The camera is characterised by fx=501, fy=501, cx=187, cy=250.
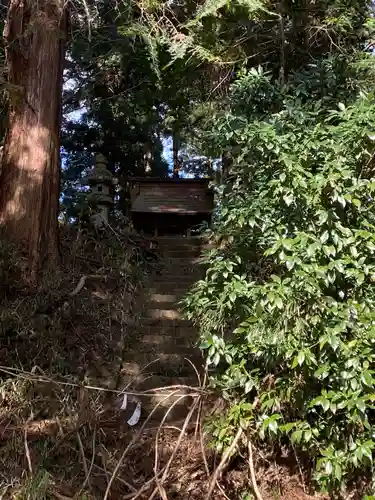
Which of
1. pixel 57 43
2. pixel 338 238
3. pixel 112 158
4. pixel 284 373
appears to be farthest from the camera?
pixel 112 158

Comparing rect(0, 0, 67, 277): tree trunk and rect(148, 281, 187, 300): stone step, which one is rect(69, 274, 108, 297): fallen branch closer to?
rect(0, 0, 67, 277): tree trunk

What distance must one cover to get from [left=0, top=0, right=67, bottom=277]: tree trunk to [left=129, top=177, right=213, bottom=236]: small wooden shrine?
559cm

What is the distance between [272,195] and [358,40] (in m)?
3.31

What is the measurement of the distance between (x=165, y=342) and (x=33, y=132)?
113 inches

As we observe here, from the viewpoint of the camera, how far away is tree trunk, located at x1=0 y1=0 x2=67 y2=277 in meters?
5.65

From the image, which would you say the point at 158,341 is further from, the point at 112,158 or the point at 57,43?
the point at 112,158

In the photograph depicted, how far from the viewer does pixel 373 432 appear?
3012 mm

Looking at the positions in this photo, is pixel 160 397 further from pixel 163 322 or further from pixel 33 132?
pixel 33 132

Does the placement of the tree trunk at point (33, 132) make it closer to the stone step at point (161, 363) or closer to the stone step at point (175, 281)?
the stone step at point (161, 363)

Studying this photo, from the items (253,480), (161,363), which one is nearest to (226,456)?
(253,480)

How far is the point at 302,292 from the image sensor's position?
10.1 ft

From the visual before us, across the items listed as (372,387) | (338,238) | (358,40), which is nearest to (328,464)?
(372,387)

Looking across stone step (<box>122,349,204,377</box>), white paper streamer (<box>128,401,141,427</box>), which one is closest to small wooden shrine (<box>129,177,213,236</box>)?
stone step (<box>122,349,204,377</box>)

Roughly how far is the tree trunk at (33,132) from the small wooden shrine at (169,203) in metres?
5.59
